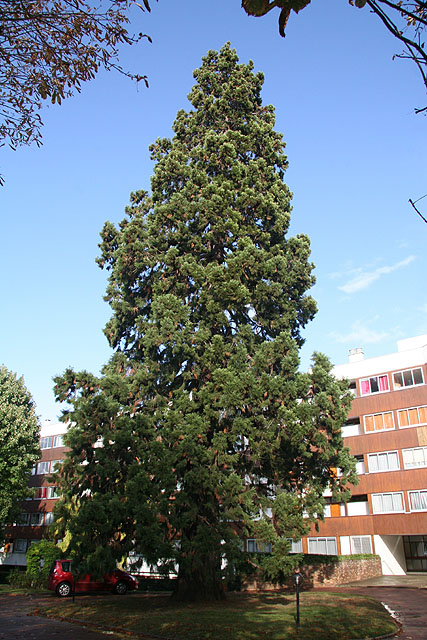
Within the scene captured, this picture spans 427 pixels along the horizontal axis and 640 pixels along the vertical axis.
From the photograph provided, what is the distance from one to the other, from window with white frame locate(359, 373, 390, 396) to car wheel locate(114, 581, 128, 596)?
19376 mm

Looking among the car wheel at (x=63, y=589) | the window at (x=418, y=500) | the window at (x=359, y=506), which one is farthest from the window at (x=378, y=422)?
the car wheel at (x=63, y=589)

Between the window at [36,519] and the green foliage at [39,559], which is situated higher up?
the window at [36,519]

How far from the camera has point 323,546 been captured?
3394cm

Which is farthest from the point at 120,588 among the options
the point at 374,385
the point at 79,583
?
the point at 374,385

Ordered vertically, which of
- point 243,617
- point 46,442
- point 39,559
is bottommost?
point 243,617

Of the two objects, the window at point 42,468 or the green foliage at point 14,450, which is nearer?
the green foliage at point 14,450

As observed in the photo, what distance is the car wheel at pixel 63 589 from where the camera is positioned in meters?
24.4

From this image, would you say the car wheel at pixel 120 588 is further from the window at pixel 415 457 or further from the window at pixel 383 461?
the window at pixel 415 457

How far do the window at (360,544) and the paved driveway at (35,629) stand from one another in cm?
2096

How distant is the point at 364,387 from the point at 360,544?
10.0m

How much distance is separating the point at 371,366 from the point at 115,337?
786 inches

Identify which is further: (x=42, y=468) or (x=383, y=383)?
(x=42, y=468)

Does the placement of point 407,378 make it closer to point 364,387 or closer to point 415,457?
point 364,387

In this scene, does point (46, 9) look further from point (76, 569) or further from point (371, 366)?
point (371, 366)
